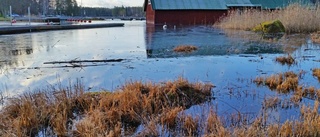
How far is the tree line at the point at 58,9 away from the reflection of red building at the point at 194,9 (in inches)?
1721

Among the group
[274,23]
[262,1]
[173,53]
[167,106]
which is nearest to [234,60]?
[173,53]

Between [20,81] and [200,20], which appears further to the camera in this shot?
[200,20]

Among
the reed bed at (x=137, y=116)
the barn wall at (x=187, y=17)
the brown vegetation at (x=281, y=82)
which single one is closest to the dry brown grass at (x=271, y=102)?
the reed bed at (x=137, y=116)

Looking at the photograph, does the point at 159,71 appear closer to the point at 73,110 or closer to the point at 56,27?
the point at 73,110

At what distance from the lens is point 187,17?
30562 mm

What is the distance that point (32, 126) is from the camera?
3.65 m

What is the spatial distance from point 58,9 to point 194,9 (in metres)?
61.6

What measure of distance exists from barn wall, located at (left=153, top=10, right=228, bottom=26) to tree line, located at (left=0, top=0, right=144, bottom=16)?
43.7m

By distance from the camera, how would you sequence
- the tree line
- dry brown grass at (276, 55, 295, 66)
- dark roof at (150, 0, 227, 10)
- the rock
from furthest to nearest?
the tree line → dark roof at (150, 0, 227, 10) → the rock → dry brown grass at (276, 55, 295, 66)

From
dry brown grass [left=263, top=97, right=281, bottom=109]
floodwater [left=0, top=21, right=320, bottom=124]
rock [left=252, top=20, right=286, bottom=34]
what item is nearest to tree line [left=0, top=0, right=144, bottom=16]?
rock [left=252, top=20, right=286, bottom=34]

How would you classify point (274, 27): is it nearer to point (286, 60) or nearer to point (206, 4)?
A: point (286, 60)

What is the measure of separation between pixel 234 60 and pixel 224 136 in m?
5.34

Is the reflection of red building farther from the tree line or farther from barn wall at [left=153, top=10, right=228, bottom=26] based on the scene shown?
the tree line

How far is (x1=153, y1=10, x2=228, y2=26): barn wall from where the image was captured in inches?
1187
